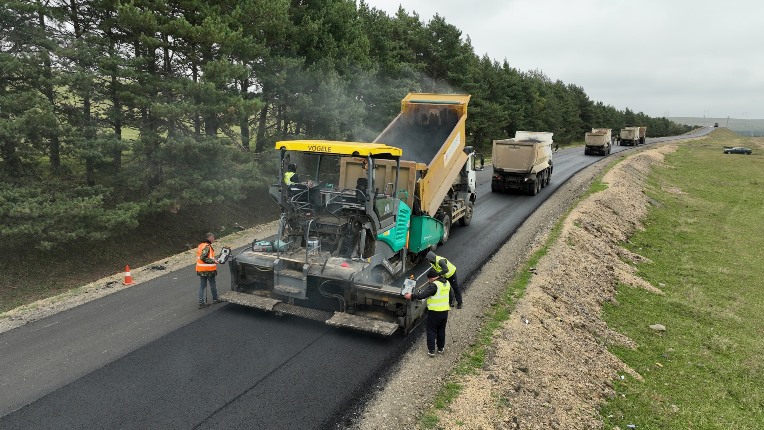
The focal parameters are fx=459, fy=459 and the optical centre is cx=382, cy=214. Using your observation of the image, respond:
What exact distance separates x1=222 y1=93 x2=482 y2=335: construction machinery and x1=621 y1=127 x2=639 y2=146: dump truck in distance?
171 feet

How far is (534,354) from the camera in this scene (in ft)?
25.0

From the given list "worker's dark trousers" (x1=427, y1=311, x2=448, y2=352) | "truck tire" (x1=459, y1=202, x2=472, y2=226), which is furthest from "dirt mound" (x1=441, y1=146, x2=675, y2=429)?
"truck tire" (x1=459, y1=202, x2=472, y2=226)

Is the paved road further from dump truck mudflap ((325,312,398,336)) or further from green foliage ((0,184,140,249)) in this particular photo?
green foliage ((0,184,140,249))

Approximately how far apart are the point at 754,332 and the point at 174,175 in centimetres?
1723

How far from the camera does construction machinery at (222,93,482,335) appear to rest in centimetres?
813

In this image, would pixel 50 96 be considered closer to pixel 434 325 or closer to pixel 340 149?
pixel 340 149

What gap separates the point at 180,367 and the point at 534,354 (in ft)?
18.3

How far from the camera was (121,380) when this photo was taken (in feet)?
21.4

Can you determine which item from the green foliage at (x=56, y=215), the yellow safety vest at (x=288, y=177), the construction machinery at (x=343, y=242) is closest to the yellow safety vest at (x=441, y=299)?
the construction machinery at (x=343, y=242)

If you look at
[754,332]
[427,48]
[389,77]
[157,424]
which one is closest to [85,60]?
[157,424]

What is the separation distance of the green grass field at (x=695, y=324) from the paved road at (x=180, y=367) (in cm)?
409

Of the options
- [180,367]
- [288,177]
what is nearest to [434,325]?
[180,367]

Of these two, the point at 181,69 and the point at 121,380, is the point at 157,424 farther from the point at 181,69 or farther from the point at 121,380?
the point at 181,69

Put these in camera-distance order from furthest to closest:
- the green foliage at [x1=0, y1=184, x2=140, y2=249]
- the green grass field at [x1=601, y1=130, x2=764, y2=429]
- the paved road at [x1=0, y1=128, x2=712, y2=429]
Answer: the green foliage at [x1=0, y1=184, x2=140, y2=249] → the green grass field at [x1=601, y1=130, x2=764, y2=429] → the paved road at [x1=0, y1=128, x2=712, y2=429]
